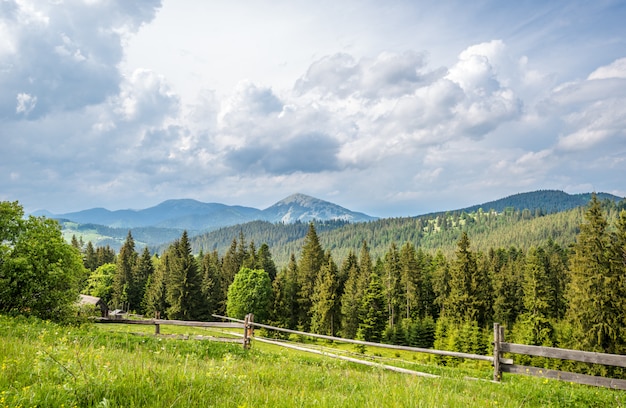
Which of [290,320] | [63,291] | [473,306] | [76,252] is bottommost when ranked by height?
[290,320]

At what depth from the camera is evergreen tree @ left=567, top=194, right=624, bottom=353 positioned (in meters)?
27.5

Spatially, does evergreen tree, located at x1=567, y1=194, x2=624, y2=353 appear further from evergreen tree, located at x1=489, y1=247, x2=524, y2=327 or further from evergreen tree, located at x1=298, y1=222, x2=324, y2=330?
evergreen tree, located at x1=298, y1=222, x2=324, y2=330

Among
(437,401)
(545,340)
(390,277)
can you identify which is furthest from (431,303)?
(437,401)

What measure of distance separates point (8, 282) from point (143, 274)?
57960mm

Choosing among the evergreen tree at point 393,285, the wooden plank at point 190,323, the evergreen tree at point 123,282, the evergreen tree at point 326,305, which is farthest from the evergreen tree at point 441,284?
the evergreen tree at point 123,282

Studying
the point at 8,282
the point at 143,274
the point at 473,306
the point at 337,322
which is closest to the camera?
the point at 8,282

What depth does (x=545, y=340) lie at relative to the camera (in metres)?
40.4

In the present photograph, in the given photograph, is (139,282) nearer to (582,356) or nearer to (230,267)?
(230,267)

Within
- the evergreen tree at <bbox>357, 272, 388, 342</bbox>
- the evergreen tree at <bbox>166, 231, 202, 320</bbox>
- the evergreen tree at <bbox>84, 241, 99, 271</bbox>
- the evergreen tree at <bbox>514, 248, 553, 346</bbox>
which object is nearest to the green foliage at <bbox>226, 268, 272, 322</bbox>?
the evergreen tree at <bbox>166, 231, 202, 320</bbox>

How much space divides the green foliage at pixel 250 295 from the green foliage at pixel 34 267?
33734 mm

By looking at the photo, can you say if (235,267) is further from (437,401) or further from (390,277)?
(437,401)

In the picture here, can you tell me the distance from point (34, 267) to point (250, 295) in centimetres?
3613

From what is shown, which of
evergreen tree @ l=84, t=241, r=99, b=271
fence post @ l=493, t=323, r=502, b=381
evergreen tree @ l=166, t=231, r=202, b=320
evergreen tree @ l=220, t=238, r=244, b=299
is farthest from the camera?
evergreen tree @ l=84, t=241, r=99, b=271

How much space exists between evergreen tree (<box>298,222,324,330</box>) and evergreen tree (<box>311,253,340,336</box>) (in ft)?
6.41
